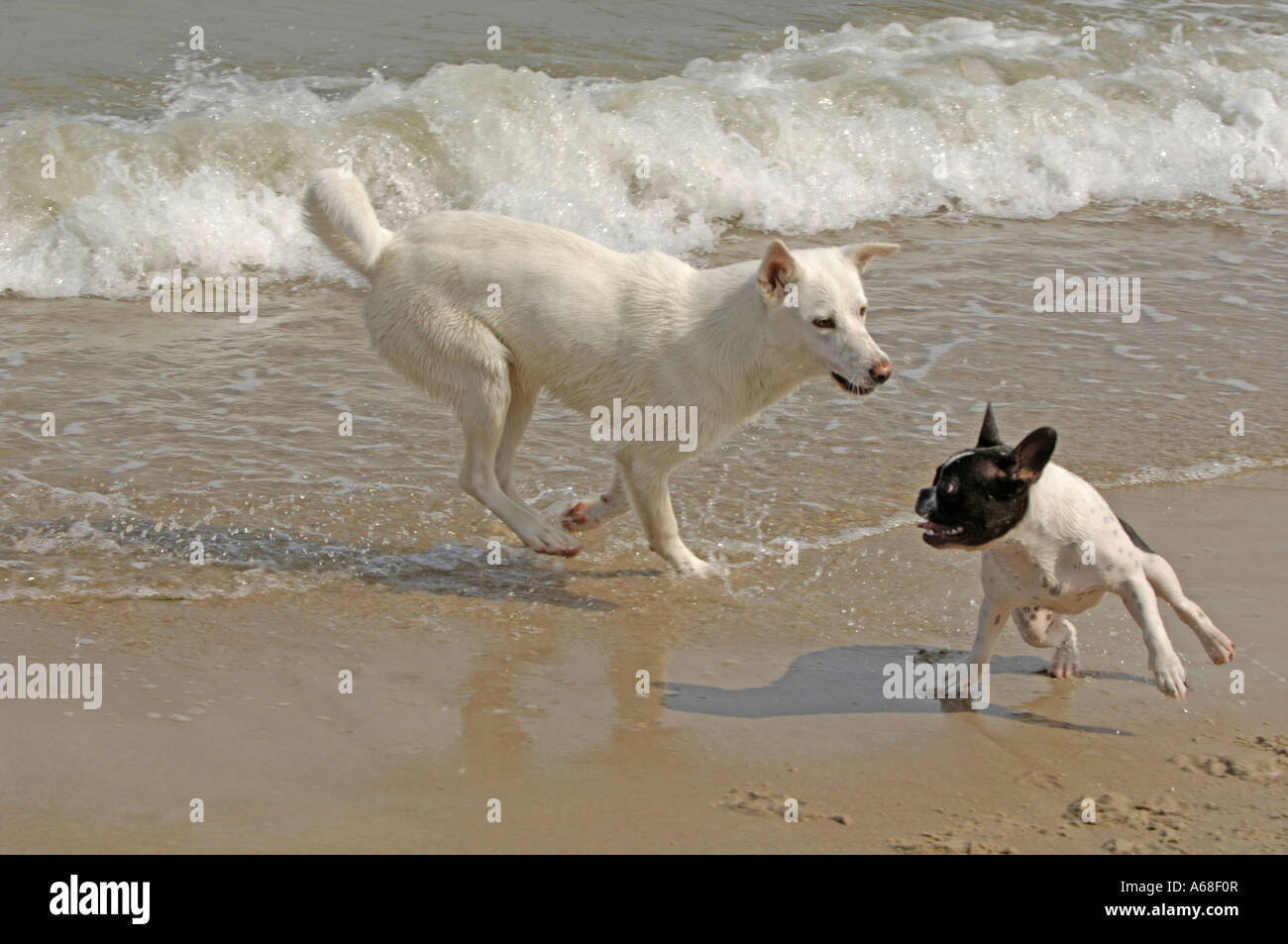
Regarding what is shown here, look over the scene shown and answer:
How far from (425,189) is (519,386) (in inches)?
236

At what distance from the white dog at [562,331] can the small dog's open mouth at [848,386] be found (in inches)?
5.3

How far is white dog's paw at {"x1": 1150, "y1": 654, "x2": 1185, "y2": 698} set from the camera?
4.55 m

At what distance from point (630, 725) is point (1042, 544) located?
1404 mm

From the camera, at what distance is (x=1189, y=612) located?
4.86 m

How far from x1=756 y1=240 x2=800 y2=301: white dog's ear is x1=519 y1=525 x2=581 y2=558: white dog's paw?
1257 millimetres

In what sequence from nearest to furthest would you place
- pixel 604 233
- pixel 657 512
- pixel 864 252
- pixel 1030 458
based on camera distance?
pixel 1030 458
pixel 864 252
pixel 657 512
pixel 604 233

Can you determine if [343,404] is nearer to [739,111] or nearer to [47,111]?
[47,111]

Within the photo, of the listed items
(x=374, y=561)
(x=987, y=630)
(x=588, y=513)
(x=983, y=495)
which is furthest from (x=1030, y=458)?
(x=374, y=561)

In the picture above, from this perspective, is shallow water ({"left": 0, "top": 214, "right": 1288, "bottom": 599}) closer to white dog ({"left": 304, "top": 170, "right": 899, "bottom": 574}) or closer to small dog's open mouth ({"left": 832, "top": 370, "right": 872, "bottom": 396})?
white dog ({"left": 304, "top": 170, "right": 899, "bottom": 574})

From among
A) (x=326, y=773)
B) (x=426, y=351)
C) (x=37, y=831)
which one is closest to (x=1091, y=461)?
(x=426, y=351)

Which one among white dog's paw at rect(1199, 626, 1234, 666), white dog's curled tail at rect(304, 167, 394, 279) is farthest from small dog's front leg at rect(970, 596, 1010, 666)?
white dog's curled tail at rect(304, 167, 394, 279)

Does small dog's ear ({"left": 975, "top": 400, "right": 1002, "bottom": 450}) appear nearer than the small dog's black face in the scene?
No

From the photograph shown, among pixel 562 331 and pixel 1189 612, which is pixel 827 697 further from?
pixel 562 331

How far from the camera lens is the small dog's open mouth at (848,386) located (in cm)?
548
